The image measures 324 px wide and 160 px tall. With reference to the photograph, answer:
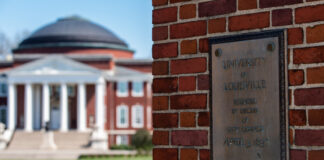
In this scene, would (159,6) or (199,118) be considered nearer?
(199,118)

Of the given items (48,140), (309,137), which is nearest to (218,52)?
(309,137)

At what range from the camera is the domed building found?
59.1 m

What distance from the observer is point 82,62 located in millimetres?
60281

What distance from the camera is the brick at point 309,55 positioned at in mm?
2899

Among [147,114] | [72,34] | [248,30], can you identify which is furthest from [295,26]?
[72,34]

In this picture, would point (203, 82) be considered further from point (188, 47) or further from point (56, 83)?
point (56, 83)

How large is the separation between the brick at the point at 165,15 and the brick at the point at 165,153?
707 millimetres

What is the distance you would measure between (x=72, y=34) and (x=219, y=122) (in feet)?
207

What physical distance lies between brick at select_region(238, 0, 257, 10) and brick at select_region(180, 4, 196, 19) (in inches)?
11.4

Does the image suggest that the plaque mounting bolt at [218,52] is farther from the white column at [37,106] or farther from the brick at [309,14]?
the white column at [37,106]

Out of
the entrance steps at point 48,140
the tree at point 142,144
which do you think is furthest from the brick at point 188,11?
the entrance steps at point 48,140

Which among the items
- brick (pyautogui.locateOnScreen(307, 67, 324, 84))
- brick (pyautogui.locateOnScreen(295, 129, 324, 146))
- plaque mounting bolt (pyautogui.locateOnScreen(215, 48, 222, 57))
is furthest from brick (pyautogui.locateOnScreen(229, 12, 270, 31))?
brick (pyautogui.locateOnScreen(295, 129, 324, 146))

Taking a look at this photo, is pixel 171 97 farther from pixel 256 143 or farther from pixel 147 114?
pixel 147 114

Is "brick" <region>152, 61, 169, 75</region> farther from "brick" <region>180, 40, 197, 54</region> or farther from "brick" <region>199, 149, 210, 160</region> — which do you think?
"brick" <region>199, 149, 210, 160</region>
